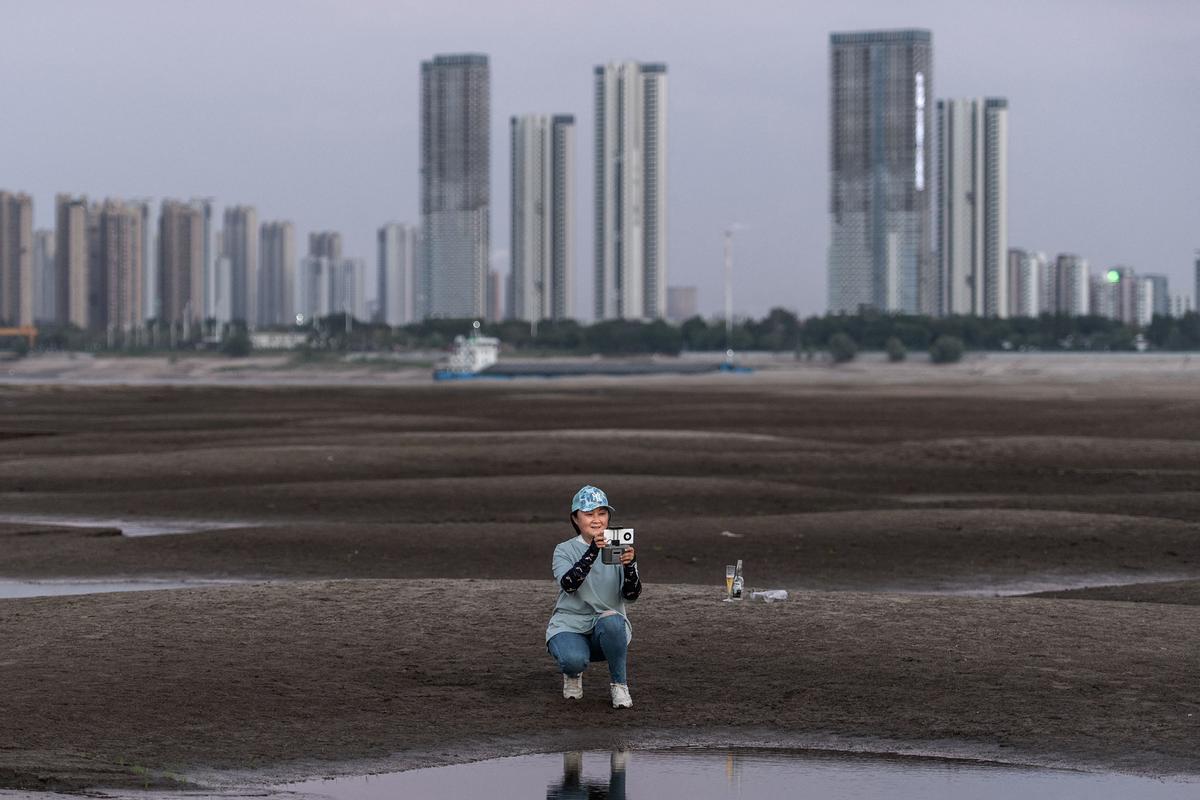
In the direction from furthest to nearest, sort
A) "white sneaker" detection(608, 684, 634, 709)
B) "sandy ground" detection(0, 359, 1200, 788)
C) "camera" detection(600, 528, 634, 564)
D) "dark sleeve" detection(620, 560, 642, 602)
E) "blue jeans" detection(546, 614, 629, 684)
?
"white sneaker" detection(608, 684, 634, 709) → "blue jeans" detection(546, 614, 629, 684) → "sandy ground" detection(0, 359, 1200, 788) → "dark sleeve" detection(620, 560, 642, 602) → "camera" detection(600, 528, 634, 564)

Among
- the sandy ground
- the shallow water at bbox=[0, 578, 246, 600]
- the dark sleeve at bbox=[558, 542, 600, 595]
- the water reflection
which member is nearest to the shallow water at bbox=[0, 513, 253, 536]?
the sandy ground

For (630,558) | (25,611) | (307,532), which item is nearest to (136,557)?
(307,532)

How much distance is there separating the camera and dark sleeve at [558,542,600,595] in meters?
0.22

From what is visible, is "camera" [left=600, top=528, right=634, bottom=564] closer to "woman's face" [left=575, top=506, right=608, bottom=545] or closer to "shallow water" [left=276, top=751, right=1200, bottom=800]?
"woman's face" [left=575, top=506, right=608, bottom=545]

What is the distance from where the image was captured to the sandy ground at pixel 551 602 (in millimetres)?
10336

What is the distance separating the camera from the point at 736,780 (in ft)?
30.6

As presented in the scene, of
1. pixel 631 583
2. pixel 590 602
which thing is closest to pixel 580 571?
pixel 631 583

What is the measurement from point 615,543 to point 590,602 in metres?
0.83

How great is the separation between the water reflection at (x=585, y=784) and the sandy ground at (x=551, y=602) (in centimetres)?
45

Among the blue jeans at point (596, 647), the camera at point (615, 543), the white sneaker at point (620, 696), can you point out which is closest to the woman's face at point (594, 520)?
the camera at point (615, 543)

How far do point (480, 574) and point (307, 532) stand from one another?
14.0 ft

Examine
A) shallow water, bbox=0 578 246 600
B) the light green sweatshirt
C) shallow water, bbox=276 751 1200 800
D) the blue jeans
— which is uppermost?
the light green sweatshirt

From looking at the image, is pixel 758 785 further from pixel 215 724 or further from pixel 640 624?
pixel 640 624

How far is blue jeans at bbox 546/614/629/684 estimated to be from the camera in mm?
10508
